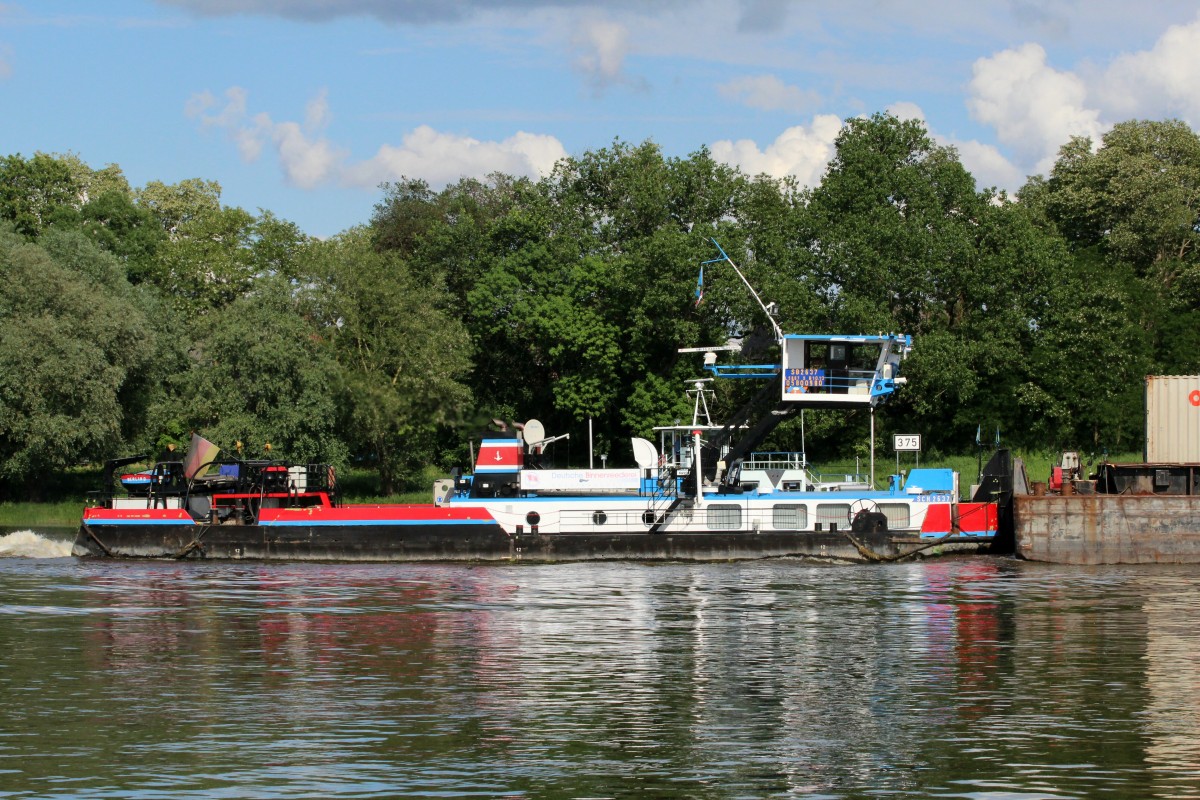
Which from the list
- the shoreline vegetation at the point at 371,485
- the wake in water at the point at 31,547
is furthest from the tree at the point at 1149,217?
the wake in water at the point at 31,547

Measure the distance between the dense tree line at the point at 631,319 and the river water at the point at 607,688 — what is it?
85.7 feet

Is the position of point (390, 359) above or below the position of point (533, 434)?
above

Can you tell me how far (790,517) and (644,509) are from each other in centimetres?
456

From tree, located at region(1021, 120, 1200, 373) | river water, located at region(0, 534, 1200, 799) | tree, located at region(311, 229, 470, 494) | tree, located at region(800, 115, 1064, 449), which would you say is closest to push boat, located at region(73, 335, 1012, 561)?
river water, located at region(0, 534, 1200, 799)

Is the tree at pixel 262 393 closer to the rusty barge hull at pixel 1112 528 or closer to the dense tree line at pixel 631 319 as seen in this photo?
the dense tree line at pixel 631 319

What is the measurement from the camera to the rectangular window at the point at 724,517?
41.3 meters

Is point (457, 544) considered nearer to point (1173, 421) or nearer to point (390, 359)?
point (1173, 421)

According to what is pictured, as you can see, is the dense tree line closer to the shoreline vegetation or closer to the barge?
the shoreline vegetation

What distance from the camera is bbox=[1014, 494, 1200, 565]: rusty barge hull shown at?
40.8 meters

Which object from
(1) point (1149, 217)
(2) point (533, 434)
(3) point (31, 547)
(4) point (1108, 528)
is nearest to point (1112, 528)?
(4) point (1108, 528)

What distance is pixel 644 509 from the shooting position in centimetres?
4191

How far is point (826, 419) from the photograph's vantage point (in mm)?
65125

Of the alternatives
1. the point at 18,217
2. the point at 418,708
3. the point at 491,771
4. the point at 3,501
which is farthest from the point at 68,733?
the point at 18,217

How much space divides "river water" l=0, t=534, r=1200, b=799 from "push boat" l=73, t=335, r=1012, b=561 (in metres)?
4.01
